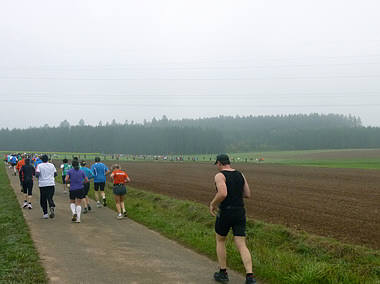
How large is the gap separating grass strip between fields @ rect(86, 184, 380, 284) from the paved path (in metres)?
0.49

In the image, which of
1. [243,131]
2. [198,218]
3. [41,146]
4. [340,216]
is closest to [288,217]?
[340,216]

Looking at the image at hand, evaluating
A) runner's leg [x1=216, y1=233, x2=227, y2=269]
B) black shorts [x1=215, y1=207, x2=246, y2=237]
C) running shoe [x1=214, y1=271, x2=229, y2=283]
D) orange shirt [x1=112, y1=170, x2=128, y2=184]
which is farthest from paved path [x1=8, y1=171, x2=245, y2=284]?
orange shirt [x1=112, y1=170, x2=128, y2=184]

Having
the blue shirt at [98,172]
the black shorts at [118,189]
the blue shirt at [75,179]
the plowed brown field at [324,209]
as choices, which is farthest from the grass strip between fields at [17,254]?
the plowed brown field at [324,209]

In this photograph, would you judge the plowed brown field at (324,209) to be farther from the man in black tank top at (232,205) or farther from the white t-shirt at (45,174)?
the white t-shirt at (45,174)

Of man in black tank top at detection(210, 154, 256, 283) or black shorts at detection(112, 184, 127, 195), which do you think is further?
black shorts at detection(112, 184, 127, 195)

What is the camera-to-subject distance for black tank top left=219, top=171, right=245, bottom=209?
585 centimetres

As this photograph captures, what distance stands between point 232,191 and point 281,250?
3797 mm

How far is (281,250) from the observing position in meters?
8.91

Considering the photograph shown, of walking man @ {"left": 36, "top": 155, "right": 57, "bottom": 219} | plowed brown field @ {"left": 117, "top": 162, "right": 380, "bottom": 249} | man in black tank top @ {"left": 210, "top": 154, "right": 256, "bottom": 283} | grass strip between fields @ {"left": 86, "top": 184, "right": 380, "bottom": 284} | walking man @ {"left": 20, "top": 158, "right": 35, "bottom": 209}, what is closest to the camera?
man in black tank top @ {"left": 210, "top": 154, "right": 256, "bottom": 283}

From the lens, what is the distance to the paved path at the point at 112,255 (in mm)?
6223

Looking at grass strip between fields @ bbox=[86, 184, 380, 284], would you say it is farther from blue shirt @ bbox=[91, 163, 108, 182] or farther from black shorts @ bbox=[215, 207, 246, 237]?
blue shirt @ bbox=[91, 163, 108, 182]

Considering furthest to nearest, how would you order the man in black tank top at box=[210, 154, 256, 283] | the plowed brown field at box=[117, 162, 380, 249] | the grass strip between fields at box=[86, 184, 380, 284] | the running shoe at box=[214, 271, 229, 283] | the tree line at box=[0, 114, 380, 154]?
the tree line at box=[0, 114, 380, 154] → the plowed brown field at box=[117, 162, 380, 249] → the grass strip between fields at box=[86, 184, 380, 284] → the running shoe at box=[214, 271, 229, 283] → the man in black tank top at box=[210, 154, 256, 283]

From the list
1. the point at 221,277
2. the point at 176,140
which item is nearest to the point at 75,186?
the point at 221,277

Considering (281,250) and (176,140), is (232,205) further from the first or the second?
(176,140)
